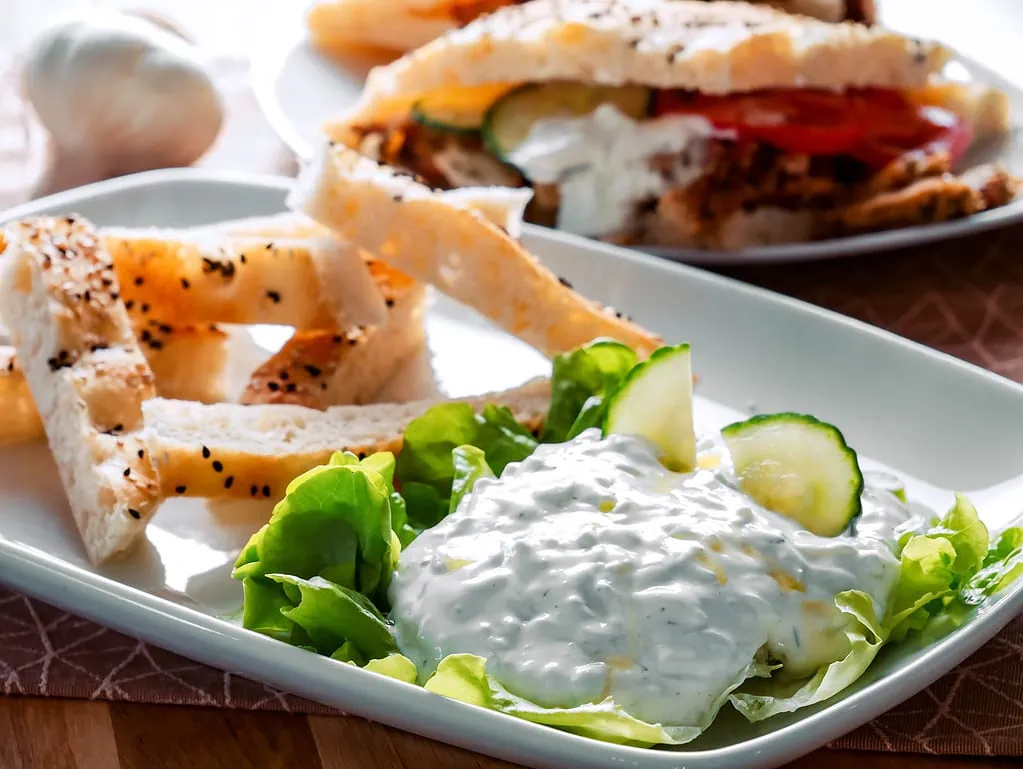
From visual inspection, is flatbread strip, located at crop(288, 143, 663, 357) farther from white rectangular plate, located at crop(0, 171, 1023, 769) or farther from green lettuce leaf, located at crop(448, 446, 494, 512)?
green lettuce leaf, located at crop(448, 446, 494, 512)

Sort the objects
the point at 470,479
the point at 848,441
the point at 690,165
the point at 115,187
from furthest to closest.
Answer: the point at 690,165 < the point at 115,187 < the point at 848,441 < the point at 470,479

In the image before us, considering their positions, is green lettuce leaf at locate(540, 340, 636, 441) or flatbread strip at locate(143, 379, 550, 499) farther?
green lettuce leaf at locate(540, 340, 636, 441)

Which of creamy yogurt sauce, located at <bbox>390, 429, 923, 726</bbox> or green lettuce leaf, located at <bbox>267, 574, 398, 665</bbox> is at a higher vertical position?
creamy yogurt sauce, located at <bbox>390, 429, 923, 726</bbox>

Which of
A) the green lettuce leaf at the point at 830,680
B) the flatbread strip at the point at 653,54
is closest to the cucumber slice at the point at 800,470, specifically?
→ the green lettuce leaf at the point at 830,680

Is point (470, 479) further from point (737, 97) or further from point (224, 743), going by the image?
point (737, 97)

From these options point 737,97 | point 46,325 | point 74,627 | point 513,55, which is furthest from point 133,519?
point 737,97

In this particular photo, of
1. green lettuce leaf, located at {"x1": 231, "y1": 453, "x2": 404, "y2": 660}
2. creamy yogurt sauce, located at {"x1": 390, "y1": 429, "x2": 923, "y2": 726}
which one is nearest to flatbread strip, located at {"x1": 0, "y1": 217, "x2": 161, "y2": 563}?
green lettuce leaf, located at {"x1": 231, "y1": 453, "x2": 404, "y2": 660}

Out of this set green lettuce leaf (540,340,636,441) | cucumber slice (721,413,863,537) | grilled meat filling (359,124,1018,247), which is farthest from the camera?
grilled meat filling (359,124,1018,247)
